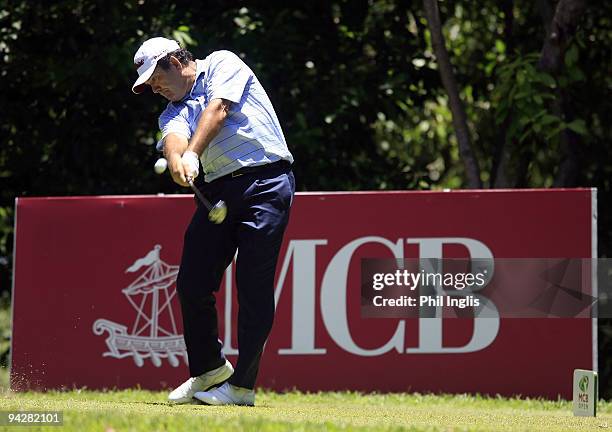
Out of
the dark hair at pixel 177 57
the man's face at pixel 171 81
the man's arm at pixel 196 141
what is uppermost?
the dark hair at pixel 177 57

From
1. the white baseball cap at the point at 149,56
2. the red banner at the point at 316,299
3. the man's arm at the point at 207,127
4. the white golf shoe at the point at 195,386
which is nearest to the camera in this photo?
the man's arm at the point at 207,127

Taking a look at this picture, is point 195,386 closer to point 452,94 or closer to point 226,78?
point 226,78

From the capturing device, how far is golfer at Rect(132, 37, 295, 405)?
627 cm

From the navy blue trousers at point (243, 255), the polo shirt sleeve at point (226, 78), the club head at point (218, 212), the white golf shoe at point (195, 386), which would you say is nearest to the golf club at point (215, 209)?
the club head at point (218, 212)

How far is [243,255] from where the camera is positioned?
6.34m

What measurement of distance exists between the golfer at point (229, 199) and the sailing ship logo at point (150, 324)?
8.75ft

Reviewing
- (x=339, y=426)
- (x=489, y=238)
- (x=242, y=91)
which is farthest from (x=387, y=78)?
(x=339, y=426)

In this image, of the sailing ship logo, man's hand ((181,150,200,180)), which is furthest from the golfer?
the sailing ship logo

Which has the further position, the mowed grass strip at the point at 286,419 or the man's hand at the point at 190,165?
the man's hand at the point at 190,165

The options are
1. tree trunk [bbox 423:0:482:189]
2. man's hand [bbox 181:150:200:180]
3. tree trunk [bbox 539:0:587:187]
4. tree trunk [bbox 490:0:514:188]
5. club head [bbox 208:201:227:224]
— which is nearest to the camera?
man's hand [bbox 181:150:200:180]

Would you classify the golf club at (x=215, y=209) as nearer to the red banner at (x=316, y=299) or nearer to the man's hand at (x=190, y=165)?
the man's hand at (x=190, y=165)

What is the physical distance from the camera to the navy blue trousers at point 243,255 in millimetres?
6305

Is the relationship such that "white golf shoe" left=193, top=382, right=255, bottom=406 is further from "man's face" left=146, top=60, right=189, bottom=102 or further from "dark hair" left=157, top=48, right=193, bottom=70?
"dark hair" left=157, top=48, right=193, bottom=70

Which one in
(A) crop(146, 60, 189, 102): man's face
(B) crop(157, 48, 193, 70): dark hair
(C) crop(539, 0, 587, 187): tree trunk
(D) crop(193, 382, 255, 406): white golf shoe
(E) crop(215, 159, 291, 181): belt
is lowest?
(D) crop(193, 382, 255, 406): white golf shoe
